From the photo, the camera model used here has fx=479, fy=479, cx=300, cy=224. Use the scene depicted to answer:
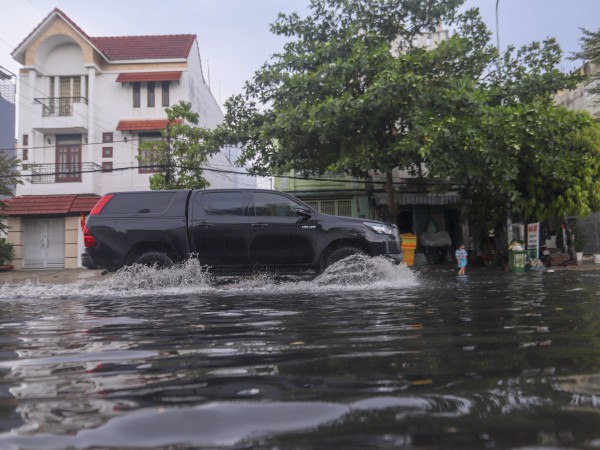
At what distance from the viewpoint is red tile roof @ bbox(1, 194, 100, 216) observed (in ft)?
70.1

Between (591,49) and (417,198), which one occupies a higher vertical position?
(591,49)

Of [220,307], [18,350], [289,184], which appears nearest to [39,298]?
[220,307]

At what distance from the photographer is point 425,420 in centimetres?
140

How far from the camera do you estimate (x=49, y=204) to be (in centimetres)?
2158

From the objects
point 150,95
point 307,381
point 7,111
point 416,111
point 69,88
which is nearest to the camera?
point 307,381

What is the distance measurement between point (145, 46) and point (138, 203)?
18.7m

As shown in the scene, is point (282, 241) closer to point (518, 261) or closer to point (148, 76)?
point (518, 261)

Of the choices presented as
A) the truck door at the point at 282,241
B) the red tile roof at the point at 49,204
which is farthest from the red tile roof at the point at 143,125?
the truck door at the point at 282,241

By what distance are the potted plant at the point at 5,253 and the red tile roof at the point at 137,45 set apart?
9.00 m

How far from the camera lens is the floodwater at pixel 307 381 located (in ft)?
4.34

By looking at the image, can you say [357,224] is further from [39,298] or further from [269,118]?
[269,118]

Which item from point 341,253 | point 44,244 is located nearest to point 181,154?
point 44,244

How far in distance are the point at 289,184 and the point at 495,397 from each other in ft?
69.9

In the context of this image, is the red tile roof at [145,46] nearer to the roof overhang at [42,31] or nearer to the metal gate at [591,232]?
the roof overhang at [42,31]
